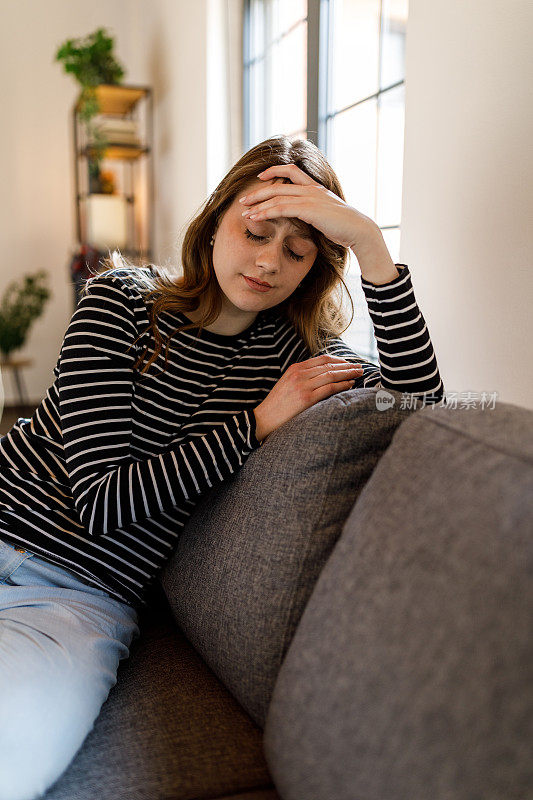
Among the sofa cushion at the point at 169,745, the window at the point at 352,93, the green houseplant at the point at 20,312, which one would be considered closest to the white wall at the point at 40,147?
the green houseplant at the point at 20,312

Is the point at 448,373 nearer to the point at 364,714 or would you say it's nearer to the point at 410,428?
the point at 410,428

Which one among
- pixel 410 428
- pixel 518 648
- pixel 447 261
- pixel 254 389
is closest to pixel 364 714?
pixel 518 648

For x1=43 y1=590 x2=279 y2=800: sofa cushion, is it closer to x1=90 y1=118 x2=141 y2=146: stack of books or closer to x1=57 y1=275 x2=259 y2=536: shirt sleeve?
x1=57 y1=275 x2=259 y2=536: shirt sleeve

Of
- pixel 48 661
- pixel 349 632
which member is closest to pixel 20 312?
pixel 48 661

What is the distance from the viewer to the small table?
4.04 m

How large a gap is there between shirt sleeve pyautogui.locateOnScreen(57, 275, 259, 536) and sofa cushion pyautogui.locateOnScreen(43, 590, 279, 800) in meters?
0.24

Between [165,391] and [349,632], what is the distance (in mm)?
610

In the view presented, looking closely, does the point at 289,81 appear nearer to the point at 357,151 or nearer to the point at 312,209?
the point at 357,151

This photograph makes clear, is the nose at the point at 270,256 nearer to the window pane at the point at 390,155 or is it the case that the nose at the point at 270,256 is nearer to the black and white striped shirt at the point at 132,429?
the black and white striped shirt at the point at 132,429

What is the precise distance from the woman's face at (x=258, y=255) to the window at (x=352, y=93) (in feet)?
1.50

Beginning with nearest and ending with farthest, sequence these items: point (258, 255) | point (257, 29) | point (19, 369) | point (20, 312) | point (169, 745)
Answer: point (169, 745)
point (258, 255)
point (257, 29)
point (20, 312)
point (19, 369)

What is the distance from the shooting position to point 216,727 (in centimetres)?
88

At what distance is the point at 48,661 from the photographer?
92cm

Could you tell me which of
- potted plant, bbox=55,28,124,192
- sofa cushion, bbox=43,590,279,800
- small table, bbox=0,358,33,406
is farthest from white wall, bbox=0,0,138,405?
sofa cushion, bbox=43,590,279,800
